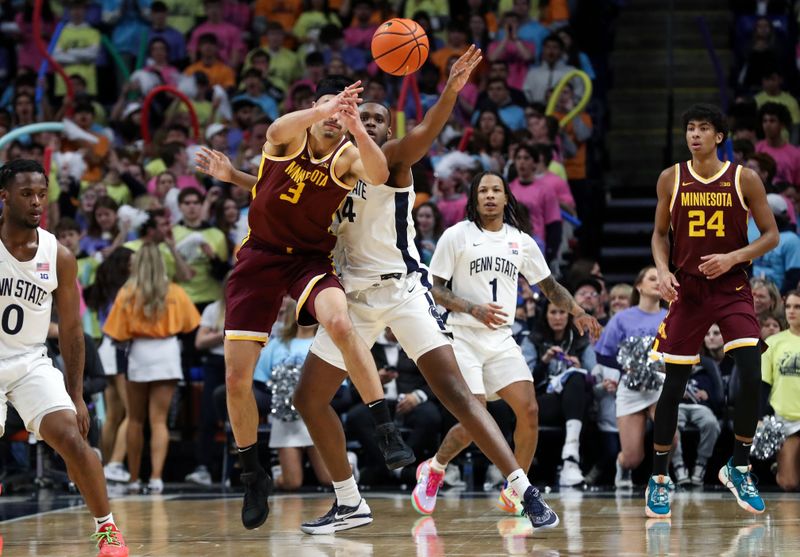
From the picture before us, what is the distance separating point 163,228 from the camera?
40.5ft

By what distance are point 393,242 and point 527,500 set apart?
1577 mm

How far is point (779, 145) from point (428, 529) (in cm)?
732

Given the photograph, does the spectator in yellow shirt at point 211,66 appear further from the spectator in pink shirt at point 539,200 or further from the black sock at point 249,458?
the black sock at point 249,458

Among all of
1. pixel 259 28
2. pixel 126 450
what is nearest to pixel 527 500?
pixel 126 450

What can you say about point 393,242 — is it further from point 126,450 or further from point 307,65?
point 307,65

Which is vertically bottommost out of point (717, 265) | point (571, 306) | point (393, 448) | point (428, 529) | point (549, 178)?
point (428, 529)

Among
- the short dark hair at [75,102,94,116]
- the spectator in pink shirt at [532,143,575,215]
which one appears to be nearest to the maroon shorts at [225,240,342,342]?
the spectator in pink shirt at [532,143,575,215]

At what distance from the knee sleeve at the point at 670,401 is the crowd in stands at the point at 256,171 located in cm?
211

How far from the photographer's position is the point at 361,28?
1667 centimetres

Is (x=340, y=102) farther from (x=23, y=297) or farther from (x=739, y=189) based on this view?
(x=739, y=189)

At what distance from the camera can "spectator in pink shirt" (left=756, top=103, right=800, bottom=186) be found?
43.5 ft

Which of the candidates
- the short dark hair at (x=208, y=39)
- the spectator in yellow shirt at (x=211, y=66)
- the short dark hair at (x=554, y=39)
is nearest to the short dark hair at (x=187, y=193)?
the spectator in yellow shirt at (x=211, y=66)

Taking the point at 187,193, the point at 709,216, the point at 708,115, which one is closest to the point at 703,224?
the point at 709,216

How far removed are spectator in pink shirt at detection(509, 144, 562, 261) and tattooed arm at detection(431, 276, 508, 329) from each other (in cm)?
399
